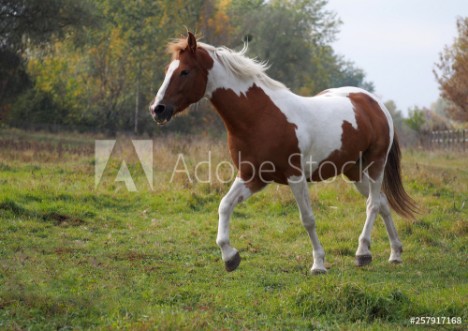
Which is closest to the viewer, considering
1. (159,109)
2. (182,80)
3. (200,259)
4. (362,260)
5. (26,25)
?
(159,109)

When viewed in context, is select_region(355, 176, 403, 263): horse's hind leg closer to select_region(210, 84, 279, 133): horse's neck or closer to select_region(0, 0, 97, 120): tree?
select_region(210, 84, 279, 133): horse's neck

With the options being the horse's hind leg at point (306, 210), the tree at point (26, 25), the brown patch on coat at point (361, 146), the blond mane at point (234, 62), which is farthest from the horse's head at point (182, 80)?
the tree at point (26, 25)

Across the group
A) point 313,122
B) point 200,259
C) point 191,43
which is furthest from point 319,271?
point 191,43

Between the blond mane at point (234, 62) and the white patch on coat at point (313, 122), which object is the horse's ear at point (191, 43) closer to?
the blond mane at point (234, 62)

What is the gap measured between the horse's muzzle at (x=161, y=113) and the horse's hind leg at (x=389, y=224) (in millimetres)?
2872

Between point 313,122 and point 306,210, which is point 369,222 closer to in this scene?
point 306,210

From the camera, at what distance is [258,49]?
4744cm

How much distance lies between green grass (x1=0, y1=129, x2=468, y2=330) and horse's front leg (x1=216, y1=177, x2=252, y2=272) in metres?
0.19

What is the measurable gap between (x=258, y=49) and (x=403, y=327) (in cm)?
4419

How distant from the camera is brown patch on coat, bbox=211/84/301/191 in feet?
20.1

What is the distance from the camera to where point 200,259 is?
7.05 metres

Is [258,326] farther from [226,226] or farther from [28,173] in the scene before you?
[28,173]

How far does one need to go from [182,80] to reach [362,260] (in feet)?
9.70
